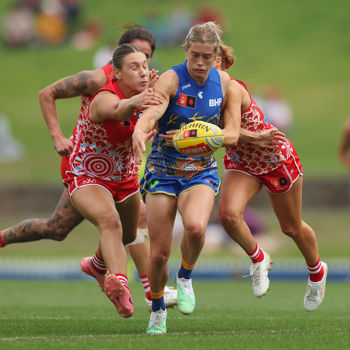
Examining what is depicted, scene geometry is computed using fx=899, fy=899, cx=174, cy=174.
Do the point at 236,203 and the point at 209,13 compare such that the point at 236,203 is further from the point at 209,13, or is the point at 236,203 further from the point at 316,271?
the point at 209,13

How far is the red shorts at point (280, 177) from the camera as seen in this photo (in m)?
8.67

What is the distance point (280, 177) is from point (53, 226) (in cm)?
244

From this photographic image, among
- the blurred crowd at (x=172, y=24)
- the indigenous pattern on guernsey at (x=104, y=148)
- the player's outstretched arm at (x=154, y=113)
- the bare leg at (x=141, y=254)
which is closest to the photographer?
the player's outstretched arm at (x=154, y=113)

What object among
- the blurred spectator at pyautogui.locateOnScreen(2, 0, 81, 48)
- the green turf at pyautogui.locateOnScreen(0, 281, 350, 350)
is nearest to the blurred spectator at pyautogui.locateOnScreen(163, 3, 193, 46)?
the blurred spectator at pyautogui.locateOnScreen(2, 0, 81, 48)

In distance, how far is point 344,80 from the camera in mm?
32219

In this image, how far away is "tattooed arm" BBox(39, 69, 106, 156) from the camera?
8.56 metres

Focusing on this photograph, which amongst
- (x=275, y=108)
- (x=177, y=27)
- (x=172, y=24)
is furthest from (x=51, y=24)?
(x=275, y=108)

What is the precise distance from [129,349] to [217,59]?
3.21 metres

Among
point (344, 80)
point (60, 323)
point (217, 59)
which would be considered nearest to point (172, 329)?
point (60, 323)

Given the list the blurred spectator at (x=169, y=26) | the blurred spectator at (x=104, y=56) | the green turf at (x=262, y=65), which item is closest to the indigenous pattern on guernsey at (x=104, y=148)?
the blurred spectator at (x=104, y=56)

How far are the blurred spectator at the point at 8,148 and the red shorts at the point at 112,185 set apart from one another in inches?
724

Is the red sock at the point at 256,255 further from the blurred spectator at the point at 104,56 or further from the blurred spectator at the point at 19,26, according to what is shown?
the blurred spectator at the point at 19,26

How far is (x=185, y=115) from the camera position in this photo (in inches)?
305

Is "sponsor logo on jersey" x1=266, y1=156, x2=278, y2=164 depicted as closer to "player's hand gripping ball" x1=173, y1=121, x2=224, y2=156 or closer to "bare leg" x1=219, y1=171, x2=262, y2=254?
"bare leg" x1=219, y1=171, x2=262, y2=254
